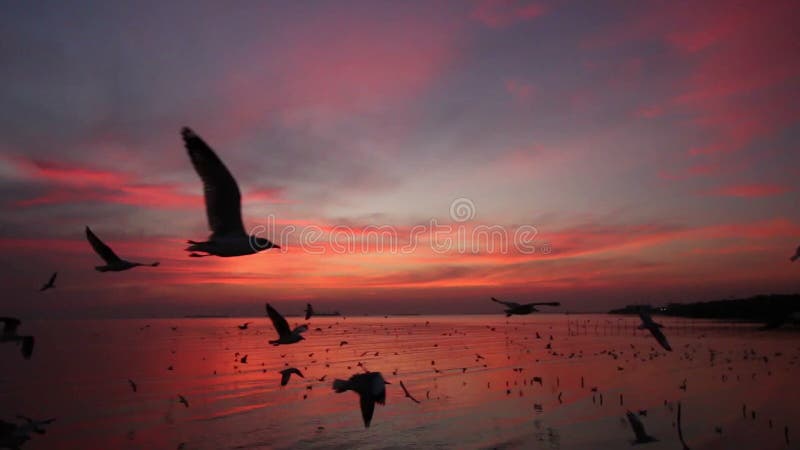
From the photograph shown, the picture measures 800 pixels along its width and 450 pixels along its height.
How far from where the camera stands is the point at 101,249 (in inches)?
550

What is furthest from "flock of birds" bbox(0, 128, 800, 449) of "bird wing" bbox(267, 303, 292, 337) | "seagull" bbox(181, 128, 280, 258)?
"bird wing" bbox(267, 303, 292, 337)

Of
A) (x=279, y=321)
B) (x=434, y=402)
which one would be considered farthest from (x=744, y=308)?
(x=279, y=321)

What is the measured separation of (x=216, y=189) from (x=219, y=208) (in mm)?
405

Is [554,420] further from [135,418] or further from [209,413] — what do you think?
[135,418]

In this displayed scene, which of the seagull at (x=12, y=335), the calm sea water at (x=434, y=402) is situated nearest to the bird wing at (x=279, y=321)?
the seagull at (x=12, y=335)

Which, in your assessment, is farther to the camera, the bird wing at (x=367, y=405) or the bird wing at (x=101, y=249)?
the bird wing at (x=101, y=249)

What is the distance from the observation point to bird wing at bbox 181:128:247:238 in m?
10.6

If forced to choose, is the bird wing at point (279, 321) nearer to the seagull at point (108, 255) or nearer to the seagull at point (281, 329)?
the seagull at point (281, 329)

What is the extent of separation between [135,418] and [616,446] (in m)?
23.1

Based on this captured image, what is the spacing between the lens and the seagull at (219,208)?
35.2 ft

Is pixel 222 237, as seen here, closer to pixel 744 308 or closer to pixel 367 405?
pixel 367 405

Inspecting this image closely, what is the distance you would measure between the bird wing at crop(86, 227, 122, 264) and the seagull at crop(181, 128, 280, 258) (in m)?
4.36

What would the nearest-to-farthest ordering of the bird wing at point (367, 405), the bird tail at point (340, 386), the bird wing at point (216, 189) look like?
the bird tail at point (340, 386), the bird wing at point (367, 405), the bird wing at point (216, 189)

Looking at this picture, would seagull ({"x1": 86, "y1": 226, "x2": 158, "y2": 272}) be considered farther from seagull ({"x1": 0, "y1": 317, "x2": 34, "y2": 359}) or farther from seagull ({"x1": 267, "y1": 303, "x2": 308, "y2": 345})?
seagull ({"x1": 267, "y1": 303, "x2": 308, "y2": 345})
